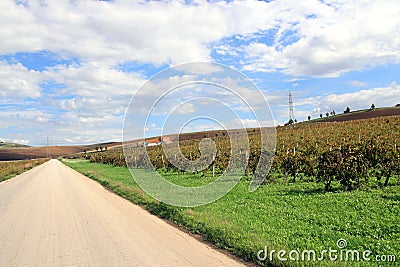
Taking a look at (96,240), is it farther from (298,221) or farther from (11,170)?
(11,170)

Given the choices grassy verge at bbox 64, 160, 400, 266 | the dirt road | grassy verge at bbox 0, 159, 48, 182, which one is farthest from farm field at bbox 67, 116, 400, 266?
grassy verge at bbox 0, 159, 48, 182

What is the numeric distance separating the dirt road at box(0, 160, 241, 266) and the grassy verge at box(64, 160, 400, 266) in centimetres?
59

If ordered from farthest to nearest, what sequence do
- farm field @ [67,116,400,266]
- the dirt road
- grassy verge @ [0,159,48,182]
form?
1. grassy verge @ [0,159,48,182]
2. farm field @ [67,116,400,266]
3. the dirt road

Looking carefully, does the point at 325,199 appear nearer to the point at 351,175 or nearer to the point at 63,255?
the point at 351,175

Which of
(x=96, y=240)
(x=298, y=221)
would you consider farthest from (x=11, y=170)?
(x=298, y=221)

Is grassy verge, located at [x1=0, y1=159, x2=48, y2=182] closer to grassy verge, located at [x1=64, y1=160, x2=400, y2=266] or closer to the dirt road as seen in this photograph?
the dirt road

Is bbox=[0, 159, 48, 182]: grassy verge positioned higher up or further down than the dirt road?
higher up

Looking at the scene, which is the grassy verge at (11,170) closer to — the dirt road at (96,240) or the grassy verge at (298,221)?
the dirt road at (96,240)

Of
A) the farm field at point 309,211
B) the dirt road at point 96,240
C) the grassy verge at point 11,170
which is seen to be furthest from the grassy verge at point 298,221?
the grassy verge at point 11,170

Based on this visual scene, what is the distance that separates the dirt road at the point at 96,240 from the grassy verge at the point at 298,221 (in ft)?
1.93

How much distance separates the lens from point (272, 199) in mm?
12062

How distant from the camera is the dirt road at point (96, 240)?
6.68m

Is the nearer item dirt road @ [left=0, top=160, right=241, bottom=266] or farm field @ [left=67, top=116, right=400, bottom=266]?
dirt road @ [left=0, top=160, right=241, bottom=266]

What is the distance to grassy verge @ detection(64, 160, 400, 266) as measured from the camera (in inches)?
266
